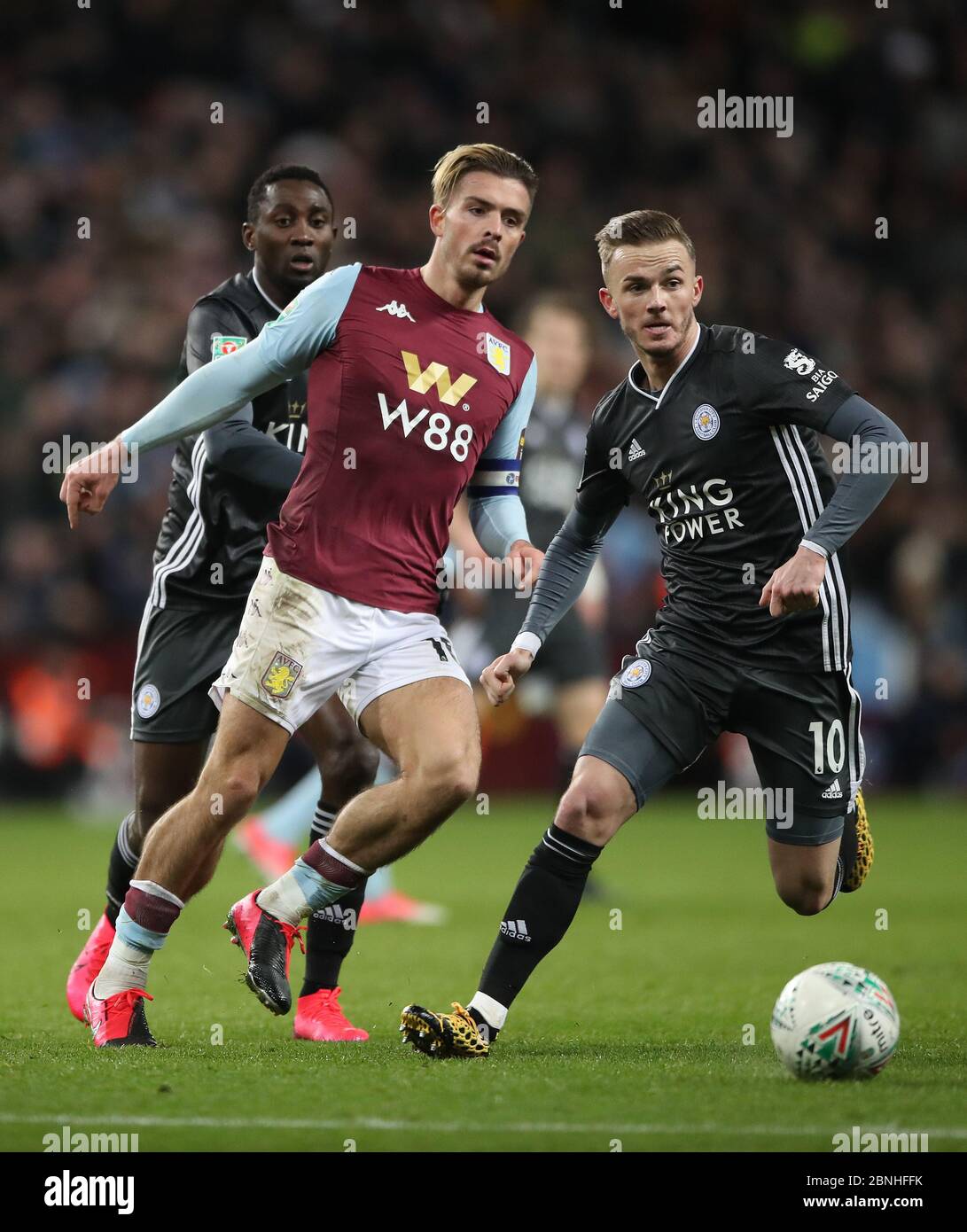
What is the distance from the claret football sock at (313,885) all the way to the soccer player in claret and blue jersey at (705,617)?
468 millimetres

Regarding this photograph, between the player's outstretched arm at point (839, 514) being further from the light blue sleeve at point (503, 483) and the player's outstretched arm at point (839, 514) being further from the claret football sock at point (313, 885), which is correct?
the claret football sock at point (313, 885)

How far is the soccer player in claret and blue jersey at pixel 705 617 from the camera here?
4.93 meters

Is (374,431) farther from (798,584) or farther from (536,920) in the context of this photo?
(536,920)

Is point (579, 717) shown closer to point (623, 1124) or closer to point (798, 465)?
point (798, 465)

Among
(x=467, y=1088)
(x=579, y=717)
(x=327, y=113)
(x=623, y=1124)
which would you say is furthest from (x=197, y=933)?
(x=327, y=113)

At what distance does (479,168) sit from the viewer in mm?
4988

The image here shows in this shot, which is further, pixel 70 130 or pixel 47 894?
pixel 70 130

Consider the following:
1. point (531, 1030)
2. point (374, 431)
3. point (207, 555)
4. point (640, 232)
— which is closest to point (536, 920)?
point (531, 1030)

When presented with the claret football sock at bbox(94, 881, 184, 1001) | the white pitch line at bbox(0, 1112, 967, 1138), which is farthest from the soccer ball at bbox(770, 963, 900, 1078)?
the claret football sock at bbox(94, 881, 184, 1001)

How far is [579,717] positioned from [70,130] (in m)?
9.76
